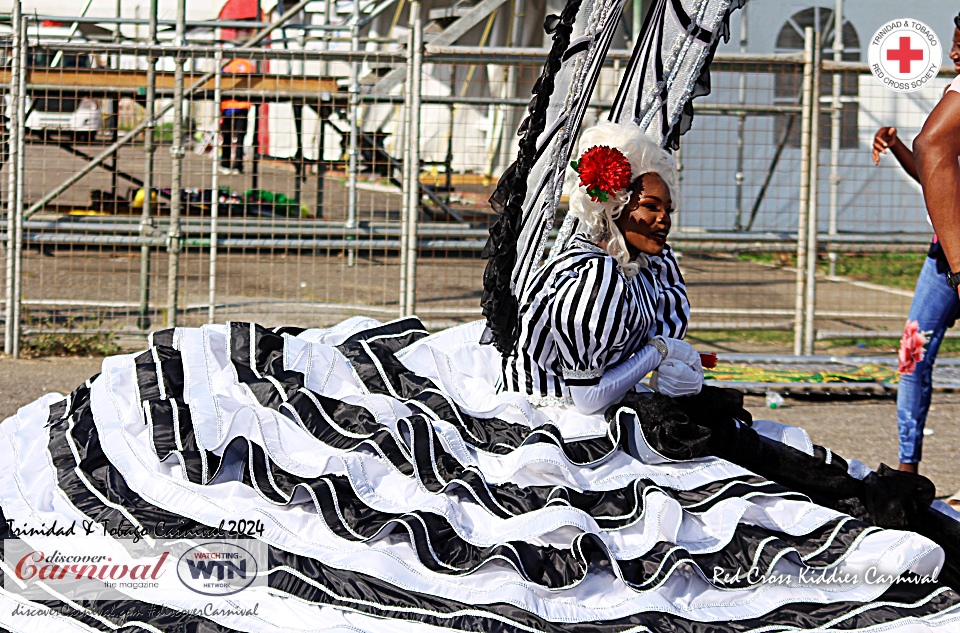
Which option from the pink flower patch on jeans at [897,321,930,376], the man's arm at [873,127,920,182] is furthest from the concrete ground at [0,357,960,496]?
the man's arm at [873,127,920,182]

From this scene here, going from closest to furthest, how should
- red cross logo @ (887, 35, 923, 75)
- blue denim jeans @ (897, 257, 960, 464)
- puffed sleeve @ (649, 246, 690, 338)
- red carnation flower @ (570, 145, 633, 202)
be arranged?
red carnation flower @ (570, 145, 633, 202) → puffed sleeve @ (649, 246, 690, 338) → blue denim jeans @ (897, 257, 960, 464) → red cross logo @ (887, 35, 923, 75)

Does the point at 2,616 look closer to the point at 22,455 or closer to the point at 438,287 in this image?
the point at 22,455

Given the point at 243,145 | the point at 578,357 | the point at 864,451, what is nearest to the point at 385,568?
the point at 578,357

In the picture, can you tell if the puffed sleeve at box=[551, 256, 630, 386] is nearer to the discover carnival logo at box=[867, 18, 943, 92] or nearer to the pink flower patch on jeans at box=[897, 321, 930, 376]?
the pink flower patch on jeans at box=[897, 321, 930, 376]

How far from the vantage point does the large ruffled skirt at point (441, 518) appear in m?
2.64

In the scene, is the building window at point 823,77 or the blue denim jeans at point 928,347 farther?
the building window at point 823,77

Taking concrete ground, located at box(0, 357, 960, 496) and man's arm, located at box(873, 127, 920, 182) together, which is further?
concrete ground, located at box(0, 357, 960, 496)

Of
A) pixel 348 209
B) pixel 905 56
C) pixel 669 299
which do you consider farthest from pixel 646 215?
pixel 905 56

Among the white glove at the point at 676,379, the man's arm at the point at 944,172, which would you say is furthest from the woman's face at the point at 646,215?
the man's arm at the point at 944,172

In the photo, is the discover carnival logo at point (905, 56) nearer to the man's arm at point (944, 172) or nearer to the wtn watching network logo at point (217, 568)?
the man's arm at point (944, 172)

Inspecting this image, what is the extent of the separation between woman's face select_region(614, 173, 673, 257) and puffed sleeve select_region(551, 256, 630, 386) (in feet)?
0.59

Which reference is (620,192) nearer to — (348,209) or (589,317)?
(589,317)

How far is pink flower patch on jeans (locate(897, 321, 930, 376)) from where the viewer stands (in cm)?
438

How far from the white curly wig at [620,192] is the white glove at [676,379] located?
0.31 meters
